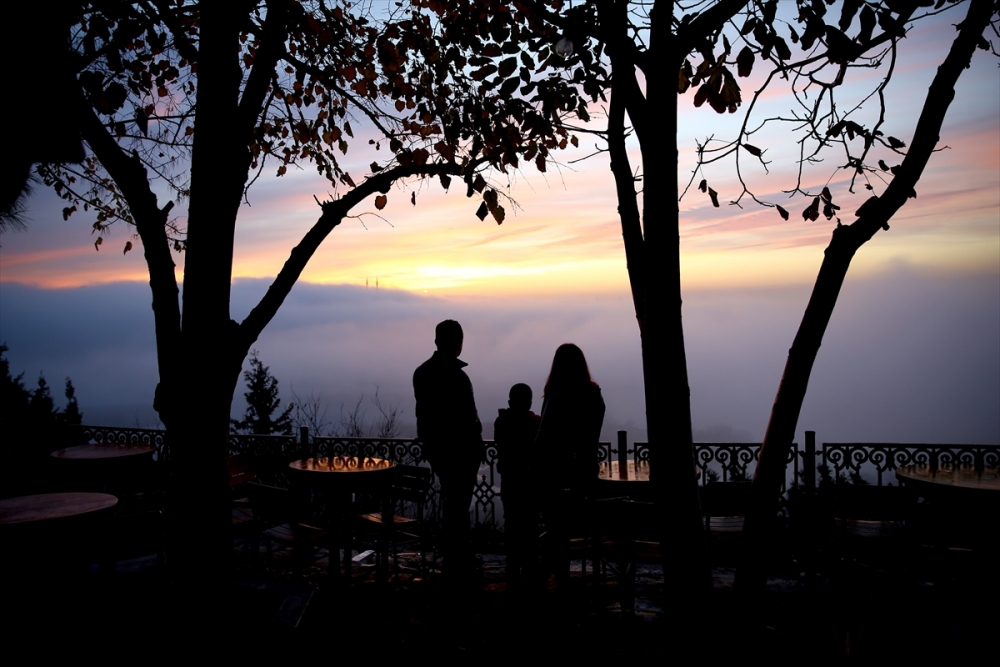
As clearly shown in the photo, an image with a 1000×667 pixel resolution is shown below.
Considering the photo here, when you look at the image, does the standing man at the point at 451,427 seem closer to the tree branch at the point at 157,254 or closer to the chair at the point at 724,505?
the tree branch at the point at 157,254

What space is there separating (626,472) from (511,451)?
1569 millimetres

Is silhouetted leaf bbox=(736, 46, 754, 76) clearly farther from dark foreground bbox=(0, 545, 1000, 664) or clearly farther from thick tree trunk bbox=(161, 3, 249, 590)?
thick tree trunk bbox=(161, 3, 249, 590)

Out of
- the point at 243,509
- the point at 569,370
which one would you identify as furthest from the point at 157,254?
the point at 243,509

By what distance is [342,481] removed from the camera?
6.59 m

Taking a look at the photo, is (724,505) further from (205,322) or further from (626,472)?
(205,322)

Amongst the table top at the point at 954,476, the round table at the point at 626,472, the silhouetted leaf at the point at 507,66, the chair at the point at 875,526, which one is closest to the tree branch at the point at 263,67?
the silhouetted leaf at the point at 507,66

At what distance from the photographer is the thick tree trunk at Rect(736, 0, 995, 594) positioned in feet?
8.67

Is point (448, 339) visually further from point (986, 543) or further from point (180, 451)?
point (986, 543)

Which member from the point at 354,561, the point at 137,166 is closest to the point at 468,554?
the point at 354,561

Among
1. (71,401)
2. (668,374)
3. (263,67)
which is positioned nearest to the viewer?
(668,374)

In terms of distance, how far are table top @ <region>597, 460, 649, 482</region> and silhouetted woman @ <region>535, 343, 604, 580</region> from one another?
617 mm

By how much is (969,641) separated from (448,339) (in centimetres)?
464

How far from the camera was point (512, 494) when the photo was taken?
6109 mm

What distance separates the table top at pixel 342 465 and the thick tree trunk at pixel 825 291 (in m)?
4.77
